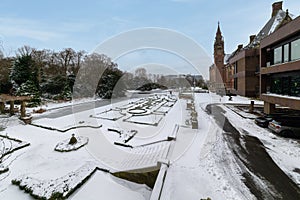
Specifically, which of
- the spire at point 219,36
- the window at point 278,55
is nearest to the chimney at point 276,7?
the spire at point 219,36

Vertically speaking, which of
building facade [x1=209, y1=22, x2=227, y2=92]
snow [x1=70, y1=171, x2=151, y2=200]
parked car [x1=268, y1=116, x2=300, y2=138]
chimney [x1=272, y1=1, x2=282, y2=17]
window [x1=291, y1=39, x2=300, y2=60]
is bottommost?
snow [x1=70, y1=171, x2=151, y2=200]

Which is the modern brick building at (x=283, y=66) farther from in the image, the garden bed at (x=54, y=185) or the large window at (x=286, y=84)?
the garden bed at (x=54, y=185)

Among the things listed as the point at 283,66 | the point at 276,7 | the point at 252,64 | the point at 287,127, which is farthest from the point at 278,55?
the point at 276,7

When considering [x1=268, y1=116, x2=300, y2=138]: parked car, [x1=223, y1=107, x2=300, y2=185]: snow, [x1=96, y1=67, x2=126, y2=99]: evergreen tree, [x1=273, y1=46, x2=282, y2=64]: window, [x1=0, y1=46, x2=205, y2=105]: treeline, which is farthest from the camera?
[x1=96, y1=67, x2=126, y2=99]: evergreen tree

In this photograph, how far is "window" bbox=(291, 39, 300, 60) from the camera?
8.97 m

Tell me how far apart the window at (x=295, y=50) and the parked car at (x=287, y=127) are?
3.65 metres

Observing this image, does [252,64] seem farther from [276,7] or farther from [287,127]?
[287,127]

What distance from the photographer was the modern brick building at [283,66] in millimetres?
9051

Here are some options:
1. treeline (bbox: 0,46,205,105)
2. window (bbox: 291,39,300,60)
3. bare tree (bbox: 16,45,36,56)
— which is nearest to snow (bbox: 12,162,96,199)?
window (bbox: 291,39,300,60)

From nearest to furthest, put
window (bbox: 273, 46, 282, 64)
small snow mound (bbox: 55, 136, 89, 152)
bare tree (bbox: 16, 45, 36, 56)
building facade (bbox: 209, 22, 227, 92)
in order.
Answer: small snow mound (bbox: 55, 136, 89, 152), window (bbox: 273, 46, 282, 64), bare tree (bbox: 16, 45, 36, 56), building facade (bbox: 209, 22, 227, 92)

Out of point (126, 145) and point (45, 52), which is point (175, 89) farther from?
point (126, 145)

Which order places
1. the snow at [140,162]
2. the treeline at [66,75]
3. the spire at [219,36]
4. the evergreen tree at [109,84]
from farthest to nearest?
the spire at [219,36]
the evergreen tree at [109,84]
the treeline at [66,75]
the snow at [140,162]

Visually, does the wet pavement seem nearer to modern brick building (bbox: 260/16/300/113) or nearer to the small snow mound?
modern brick building (bbox: 260/16/300/113)

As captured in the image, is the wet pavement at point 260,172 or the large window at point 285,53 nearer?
the wet pavement at point 260,172
